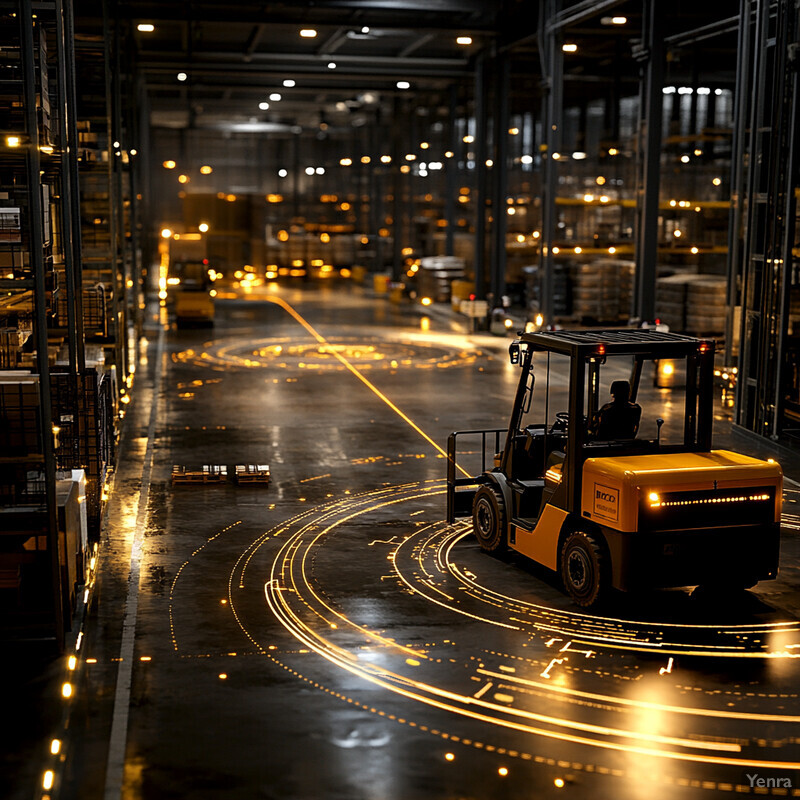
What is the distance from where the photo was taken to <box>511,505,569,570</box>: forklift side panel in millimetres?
9586

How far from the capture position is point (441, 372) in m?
23.6

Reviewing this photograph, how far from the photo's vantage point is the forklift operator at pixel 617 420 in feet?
31.1

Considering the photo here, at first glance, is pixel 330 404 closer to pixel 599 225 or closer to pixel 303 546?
pixel 303 546

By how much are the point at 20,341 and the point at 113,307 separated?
20.0 ft

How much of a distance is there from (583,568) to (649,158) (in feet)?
53.8

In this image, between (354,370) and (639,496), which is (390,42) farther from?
(639,496)

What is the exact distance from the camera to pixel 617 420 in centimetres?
950

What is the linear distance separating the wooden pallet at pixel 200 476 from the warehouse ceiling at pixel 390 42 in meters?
8.79

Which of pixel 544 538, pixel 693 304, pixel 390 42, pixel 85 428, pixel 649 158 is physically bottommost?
pixel 544 538

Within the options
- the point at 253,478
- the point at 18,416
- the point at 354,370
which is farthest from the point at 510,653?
the point at 354,370

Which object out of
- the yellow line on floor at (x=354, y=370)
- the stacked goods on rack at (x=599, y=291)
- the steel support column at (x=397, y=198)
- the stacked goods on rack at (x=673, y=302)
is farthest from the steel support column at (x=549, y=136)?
the steel support column at (x=397, y=198)

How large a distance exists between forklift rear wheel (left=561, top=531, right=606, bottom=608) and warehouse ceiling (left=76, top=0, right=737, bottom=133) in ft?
44.5

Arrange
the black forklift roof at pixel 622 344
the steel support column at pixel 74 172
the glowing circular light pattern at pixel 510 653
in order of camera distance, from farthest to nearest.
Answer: the steel support column at pixel 74 172 → the black forklift roof at pixel 622 344 → the glowing circular light pattern at pixel 510 653

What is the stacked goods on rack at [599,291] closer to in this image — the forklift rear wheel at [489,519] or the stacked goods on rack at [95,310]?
the stacked goods on rack at [95,310]
